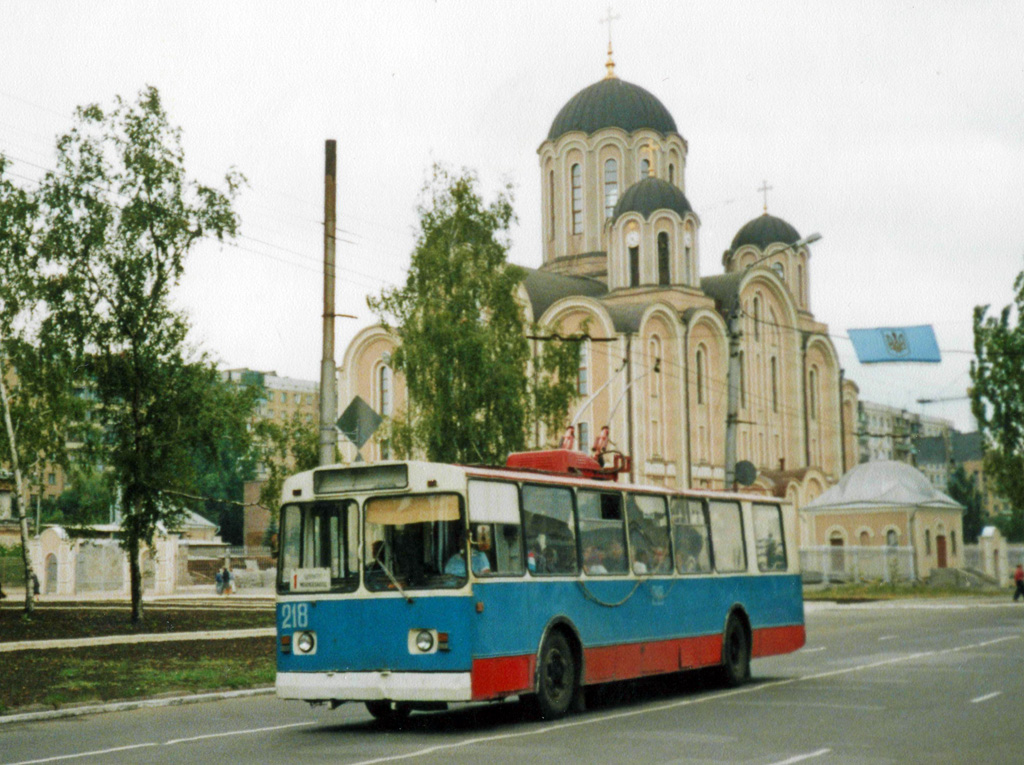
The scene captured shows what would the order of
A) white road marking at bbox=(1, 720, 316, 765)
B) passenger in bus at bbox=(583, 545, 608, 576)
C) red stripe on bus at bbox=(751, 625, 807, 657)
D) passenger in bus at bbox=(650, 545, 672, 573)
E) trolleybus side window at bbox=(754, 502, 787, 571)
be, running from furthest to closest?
trolleybus side window at bbox=(754, 502, 787, 571) → red stripe on bus at bbox=(751, 625, 807, 657) → passenger in bus at bbox=(650, 545, 672, 573) → passenger in bus at bbox=(583, 545, 608, 576) → white road marking at bbox=(1, 720, 316, 765)

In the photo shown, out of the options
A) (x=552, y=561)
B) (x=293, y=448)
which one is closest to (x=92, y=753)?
(x=552, y=561)

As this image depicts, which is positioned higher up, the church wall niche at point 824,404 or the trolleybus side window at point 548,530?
the church wall niche at point 824,404

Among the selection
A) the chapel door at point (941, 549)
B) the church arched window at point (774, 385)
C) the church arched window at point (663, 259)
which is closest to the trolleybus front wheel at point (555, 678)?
the church arched window at point (663, 259)

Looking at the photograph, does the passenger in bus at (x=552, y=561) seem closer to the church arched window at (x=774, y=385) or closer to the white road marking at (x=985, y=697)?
the white road marking at (x=985, y=697)

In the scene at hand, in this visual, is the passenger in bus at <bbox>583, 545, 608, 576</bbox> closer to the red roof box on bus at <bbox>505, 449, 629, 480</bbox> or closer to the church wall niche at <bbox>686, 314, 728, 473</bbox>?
the red roof box on bus at <bbox>505, 449, 629, 480</bbox>

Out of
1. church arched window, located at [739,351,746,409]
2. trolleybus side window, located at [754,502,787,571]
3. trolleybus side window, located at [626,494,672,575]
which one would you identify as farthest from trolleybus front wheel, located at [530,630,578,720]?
church arched window, located at [739,351,746,409]

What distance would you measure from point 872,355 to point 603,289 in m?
37.3

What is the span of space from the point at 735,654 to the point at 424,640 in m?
6.19

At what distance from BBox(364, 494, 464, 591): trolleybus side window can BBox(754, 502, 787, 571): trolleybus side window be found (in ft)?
22.1

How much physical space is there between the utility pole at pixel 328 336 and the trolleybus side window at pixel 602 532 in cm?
562

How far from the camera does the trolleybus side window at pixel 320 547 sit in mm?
12133

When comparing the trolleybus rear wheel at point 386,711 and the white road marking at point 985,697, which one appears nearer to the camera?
the trolleybus rear wheel at point 386,711

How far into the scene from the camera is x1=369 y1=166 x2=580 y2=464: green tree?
34469 millimetres

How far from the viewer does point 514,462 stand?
583 inches
